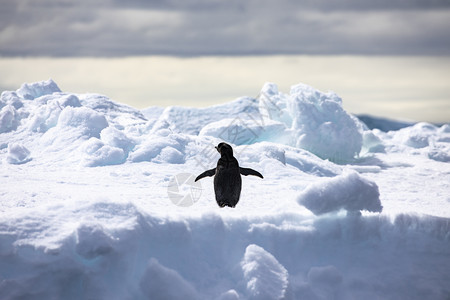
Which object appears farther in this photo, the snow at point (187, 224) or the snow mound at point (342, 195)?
the snow mound at point (342, 195)

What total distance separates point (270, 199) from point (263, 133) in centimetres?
808

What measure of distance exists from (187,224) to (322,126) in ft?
40.6

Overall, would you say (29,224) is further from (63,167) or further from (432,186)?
(432,186)

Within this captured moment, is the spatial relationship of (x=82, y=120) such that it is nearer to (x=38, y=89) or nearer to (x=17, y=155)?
(x=17, y=155)

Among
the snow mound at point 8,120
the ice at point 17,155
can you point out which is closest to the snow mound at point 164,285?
the ice at point 17,155

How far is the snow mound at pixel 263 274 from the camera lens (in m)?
8.90

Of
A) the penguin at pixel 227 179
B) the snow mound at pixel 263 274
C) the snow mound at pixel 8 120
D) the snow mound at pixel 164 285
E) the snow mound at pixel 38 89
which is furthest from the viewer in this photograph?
the snow mound at pixel 38 89

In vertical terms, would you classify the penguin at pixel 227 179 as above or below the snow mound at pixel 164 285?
above

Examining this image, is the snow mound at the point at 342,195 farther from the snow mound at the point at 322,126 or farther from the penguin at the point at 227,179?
the snow mound at the point at 322,126

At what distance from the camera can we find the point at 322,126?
2094 centimetres

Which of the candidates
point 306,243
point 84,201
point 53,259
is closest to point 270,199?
point 306,243

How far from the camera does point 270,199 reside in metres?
12.7

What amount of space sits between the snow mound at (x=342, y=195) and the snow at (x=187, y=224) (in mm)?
21

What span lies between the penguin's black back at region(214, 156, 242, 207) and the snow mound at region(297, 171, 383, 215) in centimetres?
260
